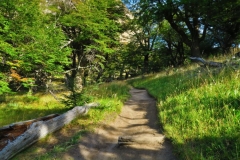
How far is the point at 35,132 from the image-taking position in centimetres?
489

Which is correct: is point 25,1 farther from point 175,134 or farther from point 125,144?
point 175,134

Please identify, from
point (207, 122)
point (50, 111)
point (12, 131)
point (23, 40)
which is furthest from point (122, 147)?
point (23, 40)

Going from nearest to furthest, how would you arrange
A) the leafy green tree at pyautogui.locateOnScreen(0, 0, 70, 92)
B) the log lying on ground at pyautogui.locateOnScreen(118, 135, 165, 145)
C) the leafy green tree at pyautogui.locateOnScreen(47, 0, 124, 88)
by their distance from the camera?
the log lying on ground at pyautogui.locateOnScreen(118, 135, 165, 145)
the leafy green tree at pyautogui.locateOnScreen(0, 0, 70, 92)
the leafy green tree at pyautogui.locateOnScreen(47, 0, 124, 88)

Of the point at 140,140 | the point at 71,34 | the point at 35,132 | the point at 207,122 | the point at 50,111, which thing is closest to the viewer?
the point at 207,122

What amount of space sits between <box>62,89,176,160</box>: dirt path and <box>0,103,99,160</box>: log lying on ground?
99cm

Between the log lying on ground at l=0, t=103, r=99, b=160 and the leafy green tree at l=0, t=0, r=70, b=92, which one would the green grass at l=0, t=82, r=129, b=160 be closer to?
the log lying on ground at l=0, t=103, r=99, b=160

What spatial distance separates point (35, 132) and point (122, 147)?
2.23m

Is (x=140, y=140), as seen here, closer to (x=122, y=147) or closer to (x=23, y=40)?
(x=122, y=147)

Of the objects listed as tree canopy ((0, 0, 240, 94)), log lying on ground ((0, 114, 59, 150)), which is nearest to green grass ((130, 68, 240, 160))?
tree canopy ((0, 0, 240, 94))

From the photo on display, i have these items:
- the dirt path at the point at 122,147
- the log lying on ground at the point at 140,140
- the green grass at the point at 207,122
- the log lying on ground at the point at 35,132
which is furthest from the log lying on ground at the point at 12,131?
the green grass at the point at 207,122

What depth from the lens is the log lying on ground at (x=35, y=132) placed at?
164 inches

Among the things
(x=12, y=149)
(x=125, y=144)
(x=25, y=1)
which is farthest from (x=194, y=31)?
(x=12, y=149)

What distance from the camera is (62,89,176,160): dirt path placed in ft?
14.0

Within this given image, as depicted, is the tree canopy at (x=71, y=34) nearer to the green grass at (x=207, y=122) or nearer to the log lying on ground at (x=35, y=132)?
the log lying on ground at (x=35, y=132)
